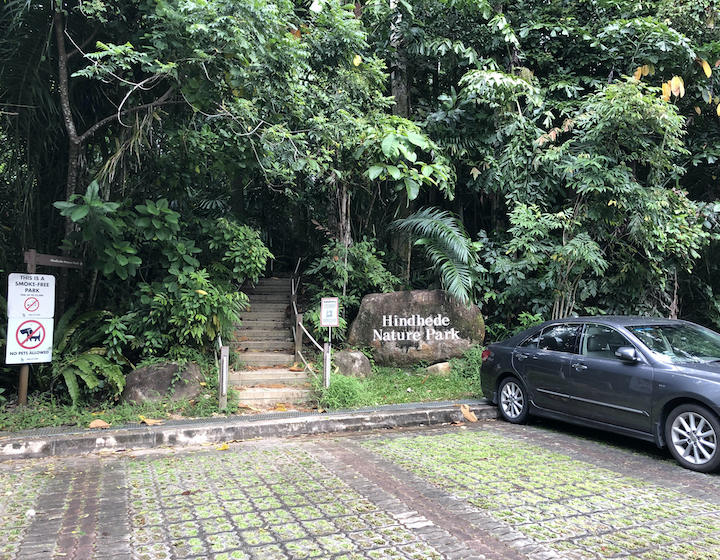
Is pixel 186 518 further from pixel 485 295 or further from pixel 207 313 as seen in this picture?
pixel 485 295

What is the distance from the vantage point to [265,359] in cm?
907

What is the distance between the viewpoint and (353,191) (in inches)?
407

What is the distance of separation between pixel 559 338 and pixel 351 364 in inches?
143

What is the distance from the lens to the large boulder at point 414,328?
9773 millimetres

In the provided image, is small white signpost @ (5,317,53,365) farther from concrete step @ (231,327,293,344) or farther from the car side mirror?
the car side mirror

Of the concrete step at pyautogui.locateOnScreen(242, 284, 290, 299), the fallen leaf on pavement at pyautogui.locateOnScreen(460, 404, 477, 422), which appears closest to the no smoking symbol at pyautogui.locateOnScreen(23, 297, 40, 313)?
the concrete step at pyautogui.locateOnScreen(242, 284, 290, 299)

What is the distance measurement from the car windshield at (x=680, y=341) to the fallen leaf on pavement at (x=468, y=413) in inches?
98.8

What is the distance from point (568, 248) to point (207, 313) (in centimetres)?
602

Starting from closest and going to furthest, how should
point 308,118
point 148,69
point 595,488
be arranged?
point 595,488 < point 148,69 < point 308,118

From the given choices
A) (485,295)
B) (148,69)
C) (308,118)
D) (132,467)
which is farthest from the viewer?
(485,295)

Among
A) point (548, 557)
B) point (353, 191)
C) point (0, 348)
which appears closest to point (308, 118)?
point (353, 191)

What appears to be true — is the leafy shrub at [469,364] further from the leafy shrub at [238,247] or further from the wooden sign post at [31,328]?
the wooden sign post at [31,328]

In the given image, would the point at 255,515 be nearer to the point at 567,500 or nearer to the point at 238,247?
the point at 567,500

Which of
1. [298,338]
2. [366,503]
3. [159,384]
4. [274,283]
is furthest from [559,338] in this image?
[274,283]
